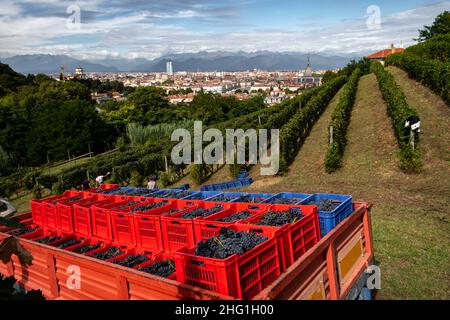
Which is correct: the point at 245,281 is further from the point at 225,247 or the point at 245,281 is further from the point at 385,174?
the point at 385,174

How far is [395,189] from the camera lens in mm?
11102

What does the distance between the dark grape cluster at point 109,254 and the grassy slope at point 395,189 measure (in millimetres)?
3743

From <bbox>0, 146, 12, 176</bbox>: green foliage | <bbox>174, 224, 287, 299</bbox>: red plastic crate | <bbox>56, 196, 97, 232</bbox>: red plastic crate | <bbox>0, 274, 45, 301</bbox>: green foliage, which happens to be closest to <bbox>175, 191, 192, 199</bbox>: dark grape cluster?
<bbox>56, 196, 97, 232</bbox>: red plastic crate

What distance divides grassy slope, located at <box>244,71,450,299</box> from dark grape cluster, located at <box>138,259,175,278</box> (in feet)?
10.5

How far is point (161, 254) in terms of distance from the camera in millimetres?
4746

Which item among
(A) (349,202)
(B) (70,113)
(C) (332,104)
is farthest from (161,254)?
(B) (70,113)

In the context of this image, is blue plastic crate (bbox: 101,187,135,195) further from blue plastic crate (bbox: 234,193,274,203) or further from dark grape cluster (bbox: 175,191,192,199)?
blue plastic crate (bbox: 234,193,274,203)

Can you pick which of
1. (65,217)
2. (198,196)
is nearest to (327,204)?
(198,196)

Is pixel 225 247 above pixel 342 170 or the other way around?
above

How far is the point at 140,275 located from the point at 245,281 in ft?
3.16

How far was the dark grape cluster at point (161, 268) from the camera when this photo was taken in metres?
4.15

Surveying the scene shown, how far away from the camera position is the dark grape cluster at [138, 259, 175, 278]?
4152 mm

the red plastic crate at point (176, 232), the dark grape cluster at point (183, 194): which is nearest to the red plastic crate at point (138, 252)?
the red plastic crate at point (176, 232)

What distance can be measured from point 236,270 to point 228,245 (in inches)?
20.8
